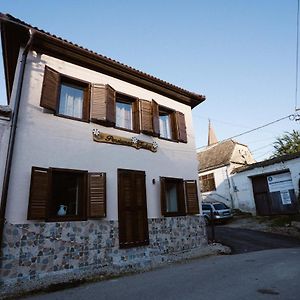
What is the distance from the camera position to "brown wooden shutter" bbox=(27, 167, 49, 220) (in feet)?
20.5

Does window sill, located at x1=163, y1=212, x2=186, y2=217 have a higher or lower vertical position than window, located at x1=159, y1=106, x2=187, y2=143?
lower

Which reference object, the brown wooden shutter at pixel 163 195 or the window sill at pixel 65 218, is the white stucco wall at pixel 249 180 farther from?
the window sill at pixel 65 218

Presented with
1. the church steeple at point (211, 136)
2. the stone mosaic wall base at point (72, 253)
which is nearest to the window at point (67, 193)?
the stone mosaic wall base at point (72, 253)

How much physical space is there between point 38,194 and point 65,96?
11.0 feet

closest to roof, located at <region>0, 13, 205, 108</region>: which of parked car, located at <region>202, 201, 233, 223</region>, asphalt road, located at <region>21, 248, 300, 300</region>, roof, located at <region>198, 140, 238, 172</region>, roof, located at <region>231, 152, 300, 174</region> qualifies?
asphalt road, located at <region>21, 248, 300, 300</region>

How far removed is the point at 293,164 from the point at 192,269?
590 inches

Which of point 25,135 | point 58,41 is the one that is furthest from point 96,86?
point 25,135

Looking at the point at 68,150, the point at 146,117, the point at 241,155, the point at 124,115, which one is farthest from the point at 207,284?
the point at 241,155

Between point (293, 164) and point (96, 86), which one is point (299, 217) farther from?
point (96, 86)

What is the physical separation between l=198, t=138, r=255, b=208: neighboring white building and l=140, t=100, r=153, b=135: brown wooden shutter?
1584 cm

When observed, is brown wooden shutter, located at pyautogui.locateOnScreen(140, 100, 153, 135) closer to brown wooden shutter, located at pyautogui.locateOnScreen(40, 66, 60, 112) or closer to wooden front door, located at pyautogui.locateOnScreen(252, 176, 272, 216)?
brown wooden shutter, located at pyautogui.locateOnScreen(40, 66, 60, 112)

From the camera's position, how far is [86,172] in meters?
7.52

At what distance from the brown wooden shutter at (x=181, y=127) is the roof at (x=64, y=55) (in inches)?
35.8

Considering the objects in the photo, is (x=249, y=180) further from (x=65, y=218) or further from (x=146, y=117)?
(x=65, y=218)
